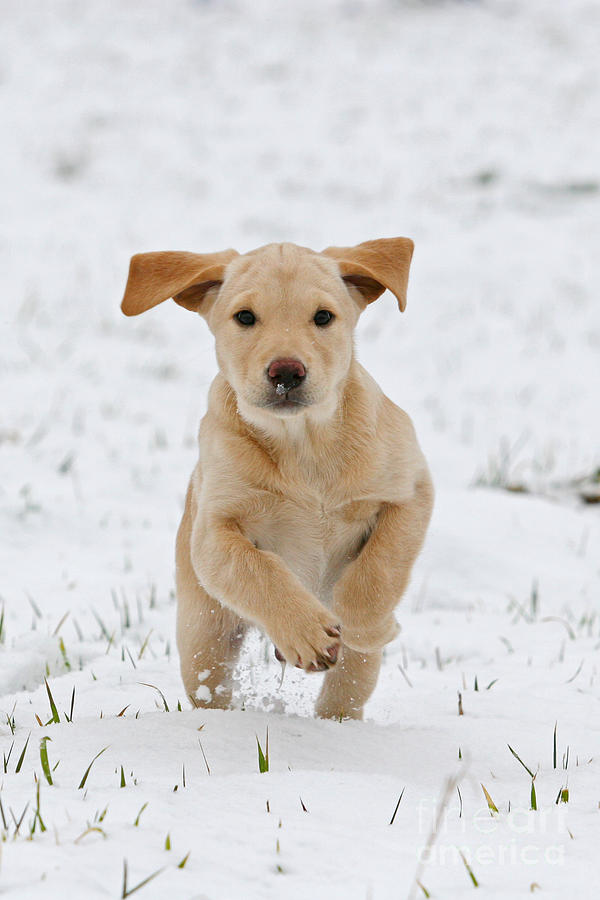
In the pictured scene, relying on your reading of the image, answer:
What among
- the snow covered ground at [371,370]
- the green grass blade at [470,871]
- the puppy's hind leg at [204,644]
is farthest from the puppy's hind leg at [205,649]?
the green grass blade at [470,871]

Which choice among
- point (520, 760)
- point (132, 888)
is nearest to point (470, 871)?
point (132, 888)

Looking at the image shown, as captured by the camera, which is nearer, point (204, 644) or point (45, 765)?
point (45, 765)

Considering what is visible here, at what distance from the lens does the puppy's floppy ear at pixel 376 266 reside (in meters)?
3.14

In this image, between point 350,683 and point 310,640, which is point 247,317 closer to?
point 310,640

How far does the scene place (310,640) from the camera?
2.65 metres

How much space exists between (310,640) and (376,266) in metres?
1.23

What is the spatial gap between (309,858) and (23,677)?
6.05ft

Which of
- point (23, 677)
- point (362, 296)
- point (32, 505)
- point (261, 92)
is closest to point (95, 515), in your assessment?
point (32, 505)

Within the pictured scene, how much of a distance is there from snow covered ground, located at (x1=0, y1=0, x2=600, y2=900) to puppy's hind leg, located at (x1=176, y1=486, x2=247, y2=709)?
160 mm

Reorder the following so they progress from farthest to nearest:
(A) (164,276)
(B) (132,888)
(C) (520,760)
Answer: (A) (164,276) < (C) (520,760) < (B) (132,888)

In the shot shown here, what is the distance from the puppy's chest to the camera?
303 centimetres

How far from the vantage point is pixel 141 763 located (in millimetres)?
2426

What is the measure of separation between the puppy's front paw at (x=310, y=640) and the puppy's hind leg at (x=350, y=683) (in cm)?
57

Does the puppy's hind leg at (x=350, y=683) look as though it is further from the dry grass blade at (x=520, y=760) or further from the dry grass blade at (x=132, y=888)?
the dry grass blade at (x=132, y=888)
